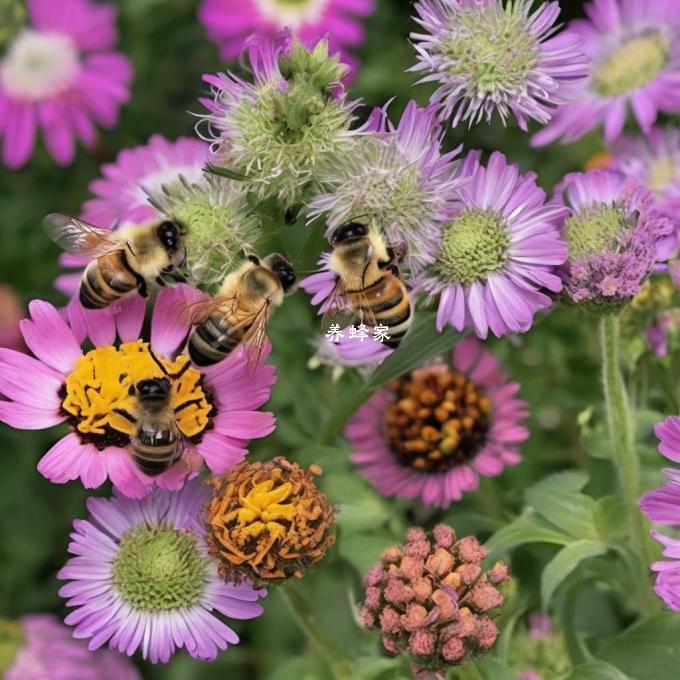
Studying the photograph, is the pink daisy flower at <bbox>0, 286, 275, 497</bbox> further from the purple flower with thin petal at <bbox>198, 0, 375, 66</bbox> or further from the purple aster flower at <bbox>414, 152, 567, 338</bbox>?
the purple flower with thin petal at <bbox>198, 0, 375, 66</bbox>

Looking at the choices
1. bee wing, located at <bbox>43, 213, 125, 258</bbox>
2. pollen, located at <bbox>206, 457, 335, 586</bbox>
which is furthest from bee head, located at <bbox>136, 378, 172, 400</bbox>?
bee wing, located at <bbox>43, 213, 125, 258</bbox>

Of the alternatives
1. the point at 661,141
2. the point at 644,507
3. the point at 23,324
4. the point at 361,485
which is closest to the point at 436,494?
the point at 361,485

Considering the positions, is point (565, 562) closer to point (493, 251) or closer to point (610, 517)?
point (610, 517)

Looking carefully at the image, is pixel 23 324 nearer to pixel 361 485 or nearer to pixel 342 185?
pixel 342 185

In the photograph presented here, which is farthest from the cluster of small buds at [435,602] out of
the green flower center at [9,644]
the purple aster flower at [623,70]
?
the green flower center at [9,644]

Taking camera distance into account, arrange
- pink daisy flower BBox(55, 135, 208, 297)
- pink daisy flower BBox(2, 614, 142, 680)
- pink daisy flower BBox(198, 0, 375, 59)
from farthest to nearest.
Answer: pink daisy flower BBox(198, 0, 375, 59) < pink daisy flower BBox(2, 614, 142, 680) < pink daisy flower BBox(55, 135, 208, 297)

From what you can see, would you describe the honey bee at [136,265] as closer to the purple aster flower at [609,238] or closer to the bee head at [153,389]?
the bee head at [153,389]
